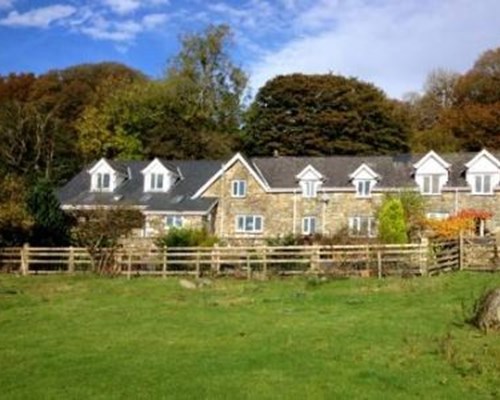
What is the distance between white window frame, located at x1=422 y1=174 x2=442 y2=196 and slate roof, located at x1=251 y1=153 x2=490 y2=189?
662mm

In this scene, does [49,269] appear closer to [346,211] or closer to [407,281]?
[407,281]

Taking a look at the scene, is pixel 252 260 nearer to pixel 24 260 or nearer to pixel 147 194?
pixel 24 260

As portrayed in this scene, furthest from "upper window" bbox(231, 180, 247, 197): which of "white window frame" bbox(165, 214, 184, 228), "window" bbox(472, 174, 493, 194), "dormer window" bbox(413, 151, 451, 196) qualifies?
"window" bbox(472, 174, 493, 194)

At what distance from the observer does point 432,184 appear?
48.7 m

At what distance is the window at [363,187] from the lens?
49625mm

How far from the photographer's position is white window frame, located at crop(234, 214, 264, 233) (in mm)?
51062

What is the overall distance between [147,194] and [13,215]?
57.2 feet

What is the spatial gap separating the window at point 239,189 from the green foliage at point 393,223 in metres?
12.6

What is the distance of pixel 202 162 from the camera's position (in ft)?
181

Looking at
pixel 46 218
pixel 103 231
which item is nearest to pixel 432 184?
pixel 103 231

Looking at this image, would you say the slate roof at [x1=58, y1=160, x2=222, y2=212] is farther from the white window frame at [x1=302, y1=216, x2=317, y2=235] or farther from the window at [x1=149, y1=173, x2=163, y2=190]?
the white window frame at [x1=302, y1=216, x2=317, y2=235]

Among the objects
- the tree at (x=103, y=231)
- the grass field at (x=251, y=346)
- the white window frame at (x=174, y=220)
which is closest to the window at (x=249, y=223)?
the white window frame at (x=174, y=220)

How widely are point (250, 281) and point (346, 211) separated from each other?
893 inches

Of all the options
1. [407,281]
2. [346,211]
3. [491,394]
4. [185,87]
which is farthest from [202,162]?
[491,394]
